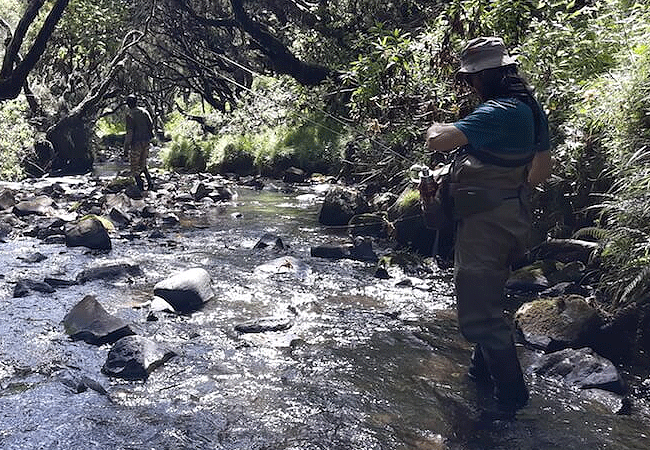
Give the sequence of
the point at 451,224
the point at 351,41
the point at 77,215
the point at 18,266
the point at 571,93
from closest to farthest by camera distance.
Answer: the point at 451,224, the point at 571,93, the point at 18,266, the point at 77,215, the point at 351,41

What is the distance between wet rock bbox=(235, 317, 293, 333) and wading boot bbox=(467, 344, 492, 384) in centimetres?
182

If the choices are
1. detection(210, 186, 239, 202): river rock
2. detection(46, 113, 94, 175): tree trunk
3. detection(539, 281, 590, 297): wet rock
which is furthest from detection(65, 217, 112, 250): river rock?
detection(46, 113, 94, 175): tree trunk

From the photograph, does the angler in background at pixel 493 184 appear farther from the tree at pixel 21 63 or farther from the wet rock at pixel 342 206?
the tree at pixel 21 63

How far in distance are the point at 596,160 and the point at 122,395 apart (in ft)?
16.7

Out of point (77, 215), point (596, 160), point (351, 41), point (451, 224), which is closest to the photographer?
point (451, 224)

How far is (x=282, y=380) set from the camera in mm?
4574

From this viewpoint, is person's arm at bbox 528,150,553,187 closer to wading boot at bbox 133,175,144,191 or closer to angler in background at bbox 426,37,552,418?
angler in background at bbox 426,37,552,418

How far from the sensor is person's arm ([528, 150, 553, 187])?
13.1 feet

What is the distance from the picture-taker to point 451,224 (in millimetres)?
4156

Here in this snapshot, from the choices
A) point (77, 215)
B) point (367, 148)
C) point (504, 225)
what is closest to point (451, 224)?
point (504, 225)

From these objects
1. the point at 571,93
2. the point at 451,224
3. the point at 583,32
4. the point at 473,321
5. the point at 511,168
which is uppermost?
the point at 583,32

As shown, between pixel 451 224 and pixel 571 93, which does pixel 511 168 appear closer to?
pixel 451 224

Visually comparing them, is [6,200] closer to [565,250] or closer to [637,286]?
[565,250]

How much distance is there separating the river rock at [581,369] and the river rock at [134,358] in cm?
282
